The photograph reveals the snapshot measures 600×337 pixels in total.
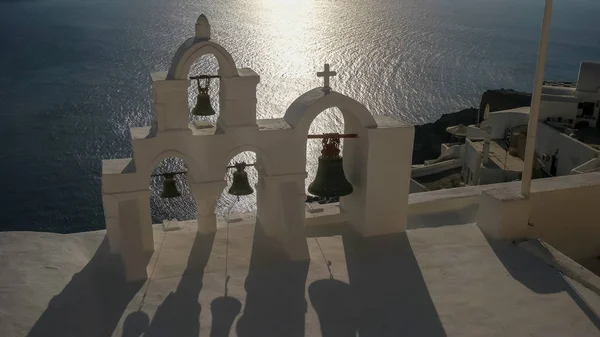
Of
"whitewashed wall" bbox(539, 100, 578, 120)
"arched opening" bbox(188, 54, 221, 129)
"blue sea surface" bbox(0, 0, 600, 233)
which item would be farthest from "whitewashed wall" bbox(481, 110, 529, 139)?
"arched opening" bbox(188, 54, 221, 129)

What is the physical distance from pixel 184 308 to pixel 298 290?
1.48m

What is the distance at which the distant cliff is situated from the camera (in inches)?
1609

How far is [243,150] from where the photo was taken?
811 centimetres

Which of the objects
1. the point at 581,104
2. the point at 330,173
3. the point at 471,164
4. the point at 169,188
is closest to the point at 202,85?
the point at 471,164

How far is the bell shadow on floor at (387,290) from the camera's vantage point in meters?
6.97

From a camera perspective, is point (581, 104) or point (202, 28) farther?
point (581, 104)

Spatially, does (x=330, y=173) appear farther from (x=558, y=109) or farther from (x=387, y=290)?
(x=558, y=109)

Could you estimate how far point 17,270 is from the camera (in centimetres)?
766

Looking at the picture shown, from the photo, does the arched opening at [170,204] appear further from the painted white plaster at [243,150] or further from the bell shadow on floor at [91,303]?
the bell shadow on floor at [91,303]

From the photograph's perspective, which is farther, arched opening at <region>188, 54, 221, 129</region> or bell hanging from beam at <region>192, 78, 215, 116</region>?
arched opening at <region>188, 54, 221, 129</region>

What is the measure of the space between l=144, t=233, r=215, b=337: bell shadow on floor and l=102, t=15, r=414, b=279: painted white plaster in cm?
66

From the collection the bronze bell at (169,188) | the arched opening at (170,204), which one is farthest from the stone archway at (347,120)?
the arched opening at (170,204)

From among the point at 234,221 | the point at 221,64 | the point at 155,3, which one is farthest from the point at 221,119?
the point at 155,3

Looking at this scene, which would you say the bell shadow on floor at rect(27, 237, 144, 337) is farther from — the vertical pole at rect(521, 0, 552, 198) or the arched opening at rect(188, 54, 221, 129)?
the arched opening at rect(188, 54, 221, 129)
